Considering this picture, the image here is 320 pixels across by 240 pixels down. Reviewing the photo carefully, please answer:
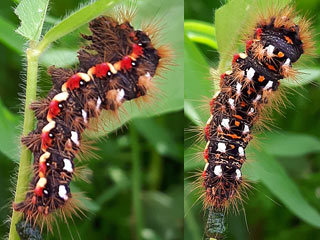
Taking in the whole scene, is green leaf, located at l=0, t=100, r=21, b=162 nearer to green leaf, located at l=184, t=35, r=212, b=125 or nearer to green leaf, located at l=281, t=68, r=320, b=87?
green leaf, located at l=184, t=35, r=212, b=125

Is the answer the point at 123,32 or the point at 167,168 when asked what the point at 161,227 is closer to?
the point at 167,168

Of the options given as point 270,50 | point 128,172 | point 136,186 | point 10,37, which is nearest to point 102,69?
point 270,50

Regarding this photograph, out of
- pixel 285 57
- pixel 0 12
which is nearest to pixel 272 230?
pixel 285 57

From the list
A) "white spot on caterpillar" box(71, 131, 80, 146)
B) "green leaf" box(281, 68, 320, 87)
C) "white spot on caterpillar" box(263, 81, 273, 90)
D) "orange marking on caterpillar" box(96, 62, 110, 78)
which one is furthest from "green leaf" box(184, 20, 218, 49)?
"white spot on caterpillar" box(71, 131, 80, 146)

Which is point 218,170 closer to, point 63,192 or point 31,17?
point 63,192

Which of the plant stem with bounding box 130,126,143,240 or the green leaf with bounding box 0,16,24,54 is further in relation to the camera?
the plant stem with bounding box 130,126,143,240

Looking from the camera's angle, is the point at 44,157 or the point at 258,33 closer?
the point at 44,157
